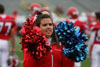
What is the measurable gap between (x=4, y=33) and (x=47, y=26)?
3.70m

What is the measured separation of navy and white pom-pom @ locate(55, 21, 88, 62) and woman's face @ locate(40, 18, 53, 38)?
0.12m

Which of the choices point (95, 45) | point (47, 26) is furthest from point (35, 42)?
point (95, 45)

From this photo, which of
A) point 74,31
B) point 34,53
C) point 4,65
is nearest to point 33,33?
point 34,53

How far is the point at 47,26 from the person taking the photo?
2838 millimetres

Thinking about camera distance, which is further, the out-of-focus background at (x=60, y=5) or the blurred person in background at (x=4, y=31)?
the out-of-focus background at (x=60, y=5)

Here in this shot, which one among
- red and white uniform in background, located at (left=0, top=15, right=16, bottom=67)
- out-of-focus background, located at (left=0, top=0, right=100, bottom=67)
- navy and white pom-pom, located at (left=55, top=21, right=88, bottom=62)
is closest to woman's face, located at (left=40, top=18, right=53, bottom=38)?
navy and white pom-pom, located at (left=55, top=21, right=88, bottom=62)

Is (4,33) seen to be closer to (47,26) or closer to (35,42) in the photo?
(47,26)

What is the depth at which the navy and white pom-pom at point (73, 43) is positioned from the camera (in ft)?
8.86

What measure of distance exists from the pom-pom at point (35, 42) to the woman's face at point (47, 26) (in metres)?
0.15

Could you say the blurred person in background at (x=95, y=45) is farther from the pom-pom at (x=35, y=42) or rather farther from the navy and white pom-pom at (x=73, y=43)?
A: the pom-pom at (x=35, y=42)

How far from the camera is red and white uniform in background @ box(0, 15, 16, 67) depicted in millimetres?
6320

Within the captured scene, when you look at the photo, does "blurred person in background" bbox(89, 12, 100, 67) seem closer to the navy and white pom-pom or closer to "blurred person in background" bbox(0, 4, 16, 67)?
"blurred person in background" bbox(0, 4, 16, 67)

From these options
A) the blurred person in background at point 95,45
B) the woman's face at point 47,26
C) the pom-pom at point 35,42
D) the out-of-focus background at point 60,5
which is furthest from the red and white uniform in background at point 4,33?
the out-of-focus background at point 60,5

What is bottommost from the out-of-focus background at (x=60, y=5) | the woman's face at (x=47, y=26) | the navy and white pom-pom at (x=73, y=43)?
the navy and white pom-pom at (x=73, y=43)
